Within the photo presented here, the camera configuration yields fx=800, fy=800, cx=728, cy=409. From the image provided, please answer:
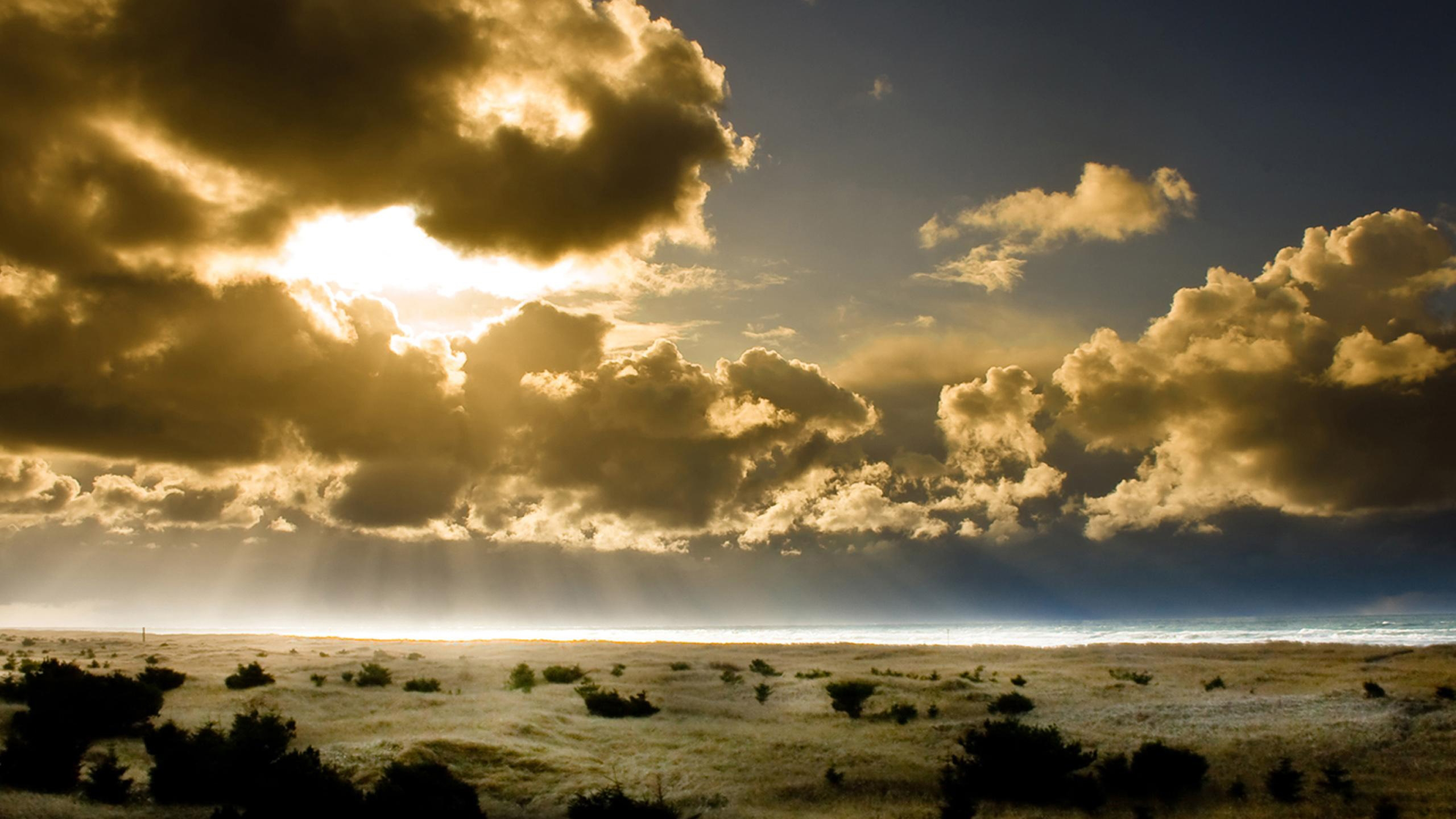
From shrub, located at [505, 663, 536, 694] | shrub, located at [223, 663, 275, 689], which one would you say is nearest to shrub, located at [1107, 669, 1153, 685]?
shrub, located at [505, 663, 536, 694]

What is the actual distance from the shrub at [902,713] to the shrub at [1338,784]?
956 cm

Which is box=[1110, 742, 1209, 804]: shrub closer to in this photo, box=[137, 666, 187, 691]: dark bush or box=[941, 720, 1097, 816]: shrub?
box=[941, 720, 1097, 816]: shrub

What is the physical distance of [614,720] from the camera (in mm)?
23141

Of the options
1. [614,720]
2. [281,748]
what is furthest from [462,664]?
[281,748]

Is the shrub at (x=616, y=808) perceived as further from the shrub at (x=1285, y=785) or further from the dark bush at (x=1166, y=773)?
the shrub at (x=1285, y=785)

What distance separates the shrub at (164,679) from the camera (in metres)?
25.5

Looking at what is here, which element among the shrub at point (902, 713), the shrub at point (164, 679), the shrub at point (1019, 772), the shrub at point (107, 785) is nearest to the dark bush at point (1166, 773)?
the shrub at point (1019, 772)

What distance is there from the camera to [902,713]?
22.7 metres

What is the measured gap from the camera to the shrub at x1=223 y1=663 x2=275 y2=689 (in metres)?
26.8

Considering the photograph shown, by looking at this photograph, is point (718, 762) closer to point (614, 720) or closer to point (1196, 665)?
point (614, 720)

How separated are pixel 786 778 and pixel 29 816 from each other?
12417 millimetres

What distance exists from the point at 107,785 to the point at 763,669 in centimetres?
2619

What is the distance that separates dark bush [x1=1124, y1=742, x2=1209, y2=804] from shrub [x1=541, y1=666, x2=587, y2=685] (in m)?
22.1

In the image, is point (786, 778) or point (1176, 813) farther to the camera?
point (786, 778)
